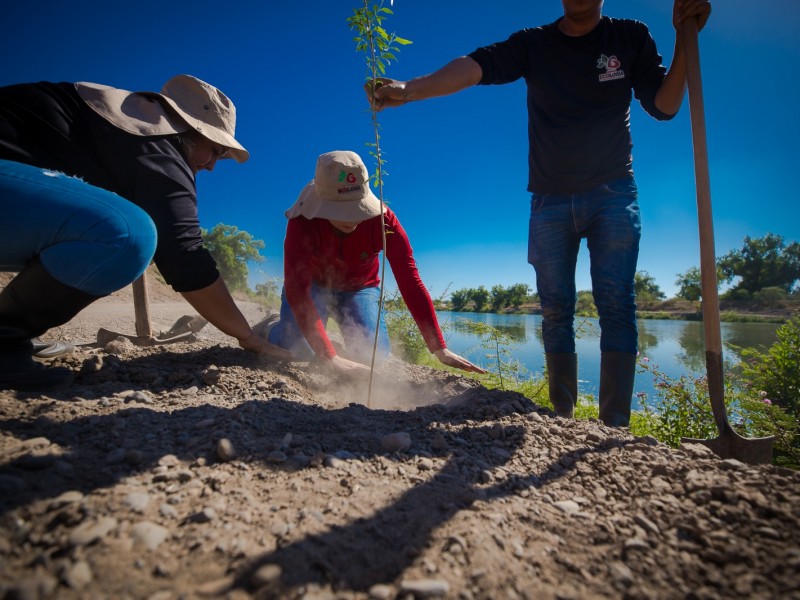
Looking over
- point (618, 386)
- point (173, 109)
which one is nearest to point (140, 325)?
point (173, 109)

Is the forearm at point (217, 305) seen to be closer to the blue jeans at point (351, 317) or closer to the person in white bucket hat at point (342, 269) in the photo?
the person in white bucket hat at point (342, 269)

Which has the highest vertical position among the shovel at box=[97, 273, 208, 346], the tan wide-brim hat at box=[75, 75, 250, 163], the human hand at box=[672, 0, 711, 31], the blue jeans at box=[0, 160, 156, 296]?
the human hand at box=[672, 0, 711, 31]

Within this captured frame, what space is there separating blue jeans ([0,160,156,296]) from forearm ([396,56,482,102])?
1601 mm

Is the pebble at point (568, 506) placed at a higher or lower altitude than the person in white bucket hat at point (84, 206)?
lower

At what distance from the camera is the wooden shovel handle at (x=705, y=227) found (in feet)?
6.13

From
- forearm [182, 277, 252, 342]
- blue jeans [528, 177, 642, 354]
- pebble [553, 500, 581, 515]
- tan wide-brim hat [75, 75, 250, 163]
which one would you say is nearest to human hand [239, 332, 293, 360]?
forearm [182, 277, 252, 342]

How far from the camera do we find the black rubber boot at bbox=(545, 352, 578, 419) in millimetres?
2273

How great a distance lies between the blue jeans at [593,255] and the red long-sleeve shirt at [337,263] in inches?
34.7

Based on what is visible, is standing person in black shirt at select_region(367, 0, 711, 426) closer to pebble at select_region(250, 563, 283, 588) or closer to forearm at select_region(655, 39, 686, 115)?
forearm at select_region(655, 39, 686, 115)

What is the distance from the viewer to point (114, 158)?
1.76 meters

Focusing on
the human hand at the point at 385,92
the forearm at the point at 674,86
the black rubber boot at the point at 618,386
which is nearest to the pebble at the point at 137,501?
the human hand at the point at 385,92

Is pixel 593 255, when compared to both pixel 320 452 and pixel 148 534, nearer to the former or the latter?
pixel 320 452

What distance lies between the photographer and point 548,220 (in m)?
2.32

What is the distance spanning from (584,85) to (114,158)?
99.9 inches
